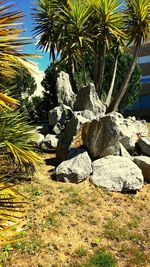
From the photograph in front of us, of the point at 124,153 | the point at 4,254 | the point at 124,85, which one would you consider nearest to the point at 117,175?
the point at 124,153

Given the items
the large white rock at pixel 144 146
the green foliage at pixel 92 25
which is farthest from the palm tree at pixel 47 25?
the large white rock at pixel 144 146

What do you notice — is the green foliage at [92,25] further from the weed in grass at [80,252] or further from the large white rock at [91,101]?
the weed in grass at [80,252]

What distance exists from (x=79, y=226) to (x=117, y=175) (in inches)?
87.8

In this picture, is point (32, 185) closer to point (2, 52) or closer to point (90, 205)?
point (90, 205)

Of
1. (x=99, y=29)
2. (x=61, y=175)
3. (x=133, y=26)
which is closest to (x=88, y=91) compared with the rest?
(x=99, y=29)

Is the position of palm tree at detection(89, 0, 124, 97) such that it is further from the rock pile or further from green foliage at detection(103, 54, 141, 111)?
green foliage at detection(103, 54, 141, 111)

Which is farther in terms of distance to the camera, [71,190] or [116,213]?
[71,190]

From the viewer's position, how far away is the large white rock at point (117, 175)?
354 inches

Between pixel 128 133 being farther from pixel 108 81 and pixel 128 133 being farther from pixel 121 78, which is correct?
pixel 121 78

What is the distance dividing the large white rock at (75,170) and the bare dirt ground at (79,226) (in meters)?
0.19

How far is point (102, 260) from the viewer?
Result: 6.27 meters

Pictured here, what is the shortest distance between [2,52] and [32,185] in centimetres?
573

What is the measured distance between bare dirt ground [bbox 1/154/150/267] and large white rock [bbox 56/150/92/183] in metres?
0.19

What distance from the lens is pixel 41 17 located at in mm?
15914
